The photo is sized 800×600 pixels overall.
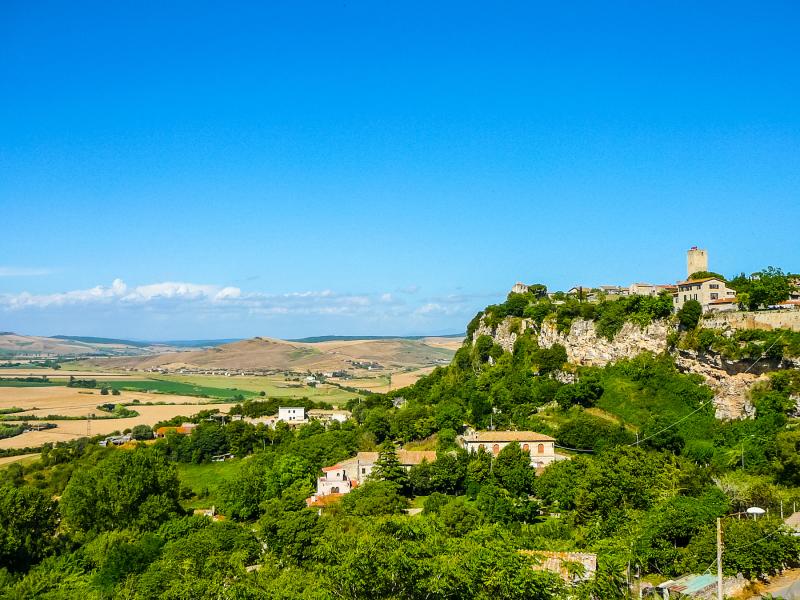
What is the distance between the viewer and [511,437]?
152 ft

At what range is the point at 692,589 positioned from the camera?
2305cm

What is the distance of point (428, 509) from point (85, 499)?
19.1 m

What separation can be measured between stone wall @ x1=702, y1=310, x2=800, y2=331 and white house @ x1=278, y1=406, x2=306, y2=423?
147 feet

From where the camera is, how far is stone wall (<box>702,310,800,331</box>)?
46.6 meters

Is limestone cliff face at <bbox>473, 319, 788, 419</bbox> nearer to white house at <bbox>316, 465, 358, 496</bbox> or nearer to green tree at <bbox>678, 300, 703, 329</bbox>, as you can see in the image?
green tree at <bbox>678, 300, 703, 329</bbox>

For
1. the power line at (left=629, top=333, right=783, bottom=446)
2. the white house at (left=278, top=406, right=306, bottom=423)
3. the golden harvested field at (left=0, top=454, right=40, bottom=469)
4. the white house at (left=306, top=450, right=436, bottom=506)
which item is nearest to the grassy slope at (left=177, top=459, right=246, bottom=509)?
the white house at (left=306, top=450, right=436, bottom=506)

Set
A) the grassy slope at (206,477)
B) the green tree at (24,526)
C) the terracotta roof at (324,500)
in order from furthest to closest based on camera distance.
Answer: the grassy slope at (206,477) → the terracotta roof at (324,500) → the green tree at (24,526)

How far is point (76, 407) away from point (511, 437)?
86.1 metres

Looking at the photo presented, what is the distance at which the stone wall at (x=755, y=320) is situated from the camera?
46.6 metres

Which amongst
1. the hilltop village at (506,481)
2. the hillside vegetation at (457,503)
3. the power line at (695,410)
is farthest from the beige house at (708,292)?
the power line at (695,410)

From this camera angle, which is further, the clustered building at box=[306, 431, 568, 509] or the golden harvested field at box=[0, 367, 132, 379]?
the golden harvested field at box=[0, 367, 132, 379]

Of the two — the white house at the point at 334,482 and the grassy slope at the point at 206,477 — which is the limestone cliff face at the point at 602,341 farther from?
the grassy slope at the point at 206,477

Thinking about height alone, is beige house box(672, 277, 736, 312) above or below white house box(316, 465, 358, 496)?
above

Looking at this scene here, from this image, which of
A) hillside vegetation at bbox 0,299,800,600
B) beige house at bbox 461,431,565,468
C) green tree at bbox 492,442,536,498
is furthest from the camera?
beige house at bbox 461,431,565,468
